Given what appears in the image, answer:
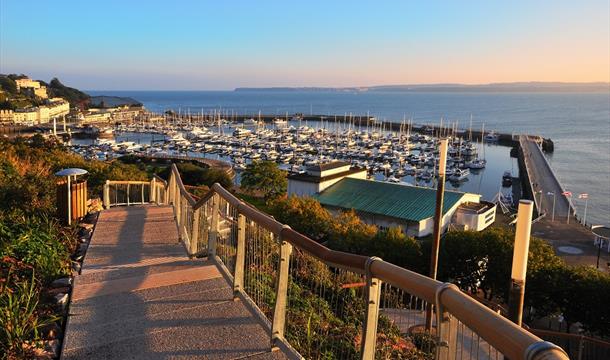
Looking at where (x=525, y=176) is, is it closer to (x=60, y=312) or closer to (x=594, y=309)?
(x=594, y=309)

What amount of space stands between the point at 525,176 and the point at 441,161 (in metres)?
64.2

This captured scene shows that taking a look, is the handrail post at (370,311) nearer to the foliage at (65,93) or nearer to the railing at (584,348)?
the railing at (584,348)

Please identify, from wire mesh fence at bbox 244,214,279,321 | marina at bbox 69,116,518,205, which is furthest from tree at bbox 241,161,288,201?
wire mesh fence at bbox 244,214,279,321

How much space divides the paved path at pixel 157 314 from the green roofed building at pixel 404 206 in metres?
27.9

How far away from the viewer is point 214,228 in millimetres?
6293

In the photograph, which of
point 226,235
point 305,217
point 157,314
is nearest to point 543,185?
point 305,217

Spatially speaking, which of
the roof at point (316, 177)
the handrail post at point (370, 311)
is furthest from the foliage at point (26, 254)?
the roof at point (316, 177)

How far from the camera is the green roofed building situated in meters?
33.6

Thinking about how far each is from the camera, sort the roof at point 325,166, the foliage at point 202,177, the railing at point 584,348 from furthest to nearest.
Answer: the roof at point 325,166, the foliage at point 202,177, the railing at point 584,348

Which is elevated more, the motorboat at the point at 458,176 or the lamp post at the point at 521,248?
the lamp post at the point at 521,248

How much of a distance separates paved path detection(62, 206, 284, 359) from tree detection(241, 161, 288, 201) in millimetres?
31126

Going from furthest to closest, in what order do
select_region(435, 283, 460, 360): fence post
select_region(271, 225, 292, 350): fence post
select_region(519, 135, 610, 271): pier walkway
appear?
select_region(519, 135, 610, 271): pier walkway < select_region(271, 225, 292, 350): fence post < select_region(435, 283, 460, 360): fence post

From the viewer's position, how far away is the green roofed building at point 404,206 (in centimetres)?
3359

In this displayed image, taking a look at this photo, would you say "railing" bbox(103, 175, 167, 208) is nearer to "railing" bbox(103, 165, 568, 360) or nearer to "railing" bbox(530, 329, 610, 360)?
"railing" bbox(103, 165, 568, 360)
